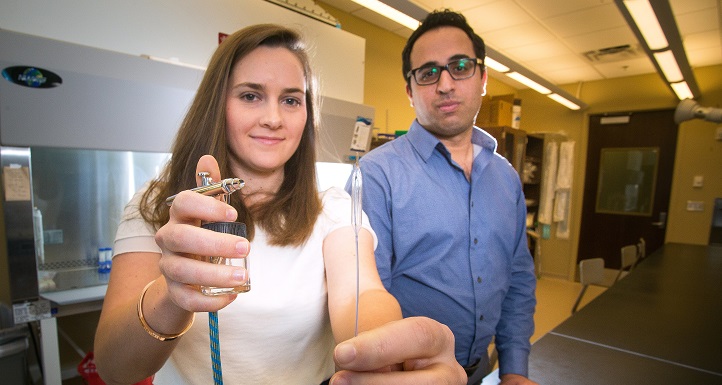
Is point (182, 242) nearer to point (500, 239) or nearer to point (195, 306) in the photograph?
point (195, 306)

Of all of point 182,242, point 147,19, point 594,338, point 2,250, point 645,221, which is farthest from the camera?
point 645,221

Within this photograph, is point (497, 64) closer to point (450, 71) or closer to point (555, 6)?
point (555, 6)

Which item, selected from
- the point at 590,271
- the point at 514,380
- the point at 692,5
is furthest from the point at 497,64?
the point at 514,380

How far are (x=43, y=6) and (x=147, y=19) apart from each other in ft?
1.25

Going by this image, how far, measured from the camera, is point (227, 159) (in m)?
0.77

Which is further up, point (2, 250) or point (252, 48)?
point (252, 48)

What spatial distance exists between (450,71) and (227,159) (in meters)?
0.93

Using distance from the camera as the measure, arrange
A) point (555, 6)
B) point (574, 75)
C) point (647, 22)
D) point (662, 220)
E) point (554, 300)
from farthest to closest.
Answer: point (574, 75) < point (662, 220) < point (554, 300) < point (555, 6) < point (647, 22)

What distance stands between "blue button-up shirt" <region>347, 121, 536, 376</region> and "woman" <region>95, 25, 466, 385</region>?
31cm

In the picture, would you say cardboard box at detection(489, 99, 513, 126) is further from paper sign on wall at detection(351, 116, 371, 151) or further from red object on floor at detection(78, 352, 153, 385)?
red object on floor at detection(78, 352, 153, 385)

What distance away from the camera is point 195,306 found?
0.43 metres

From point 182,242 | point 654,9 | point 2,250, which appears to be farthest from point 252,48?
point 654,9

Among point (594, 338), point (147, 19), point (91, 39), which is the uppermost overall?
point (147, 19)

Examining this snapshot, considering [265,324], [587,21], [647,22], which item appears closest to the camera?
[265,324]
